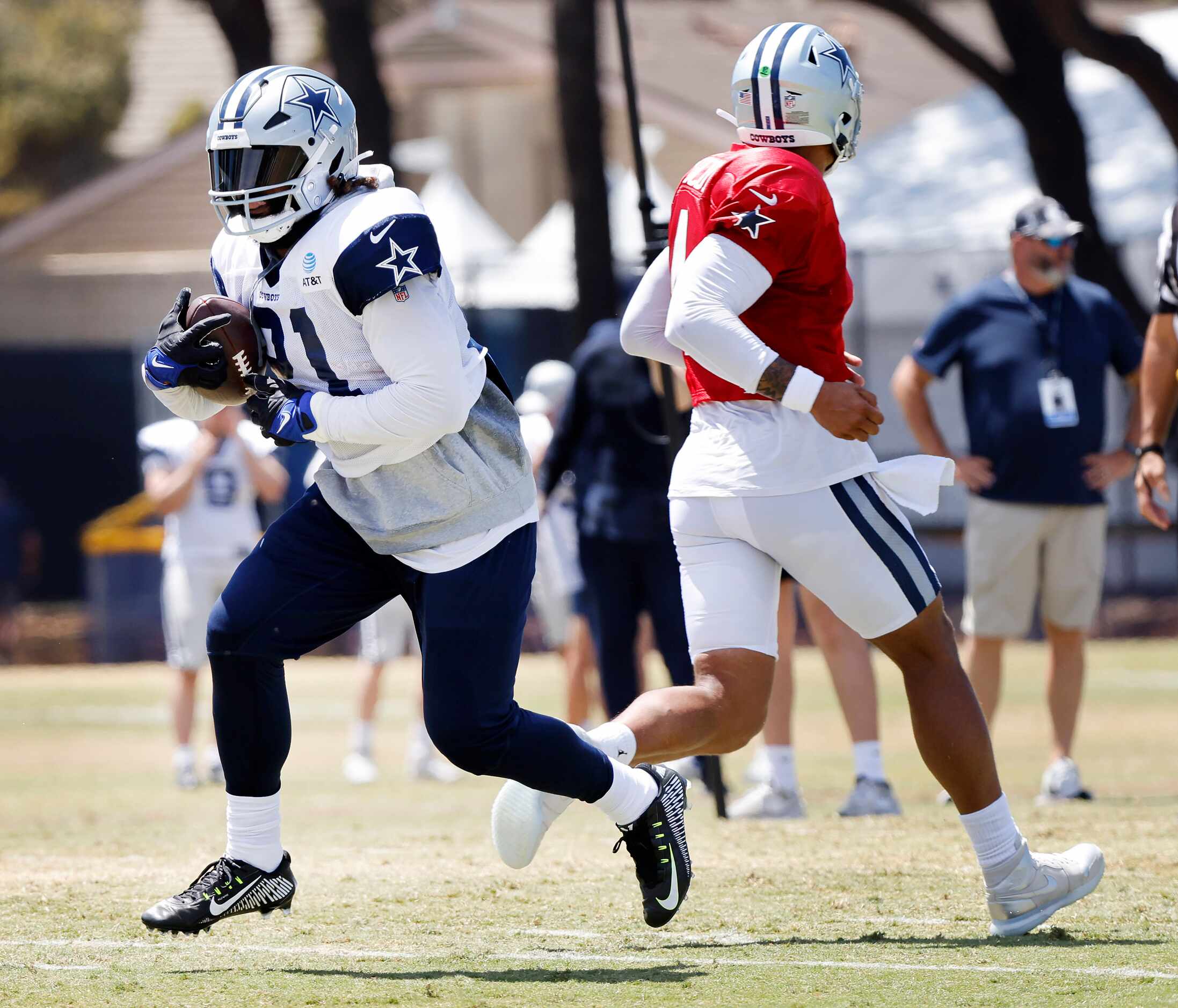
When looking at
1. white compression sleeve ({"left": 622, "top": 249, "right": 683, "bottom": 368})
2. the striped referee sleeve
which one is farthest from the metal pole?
white compression sleeve ({"left": 622, "top": 249, "right": 683, "bottom": 368})

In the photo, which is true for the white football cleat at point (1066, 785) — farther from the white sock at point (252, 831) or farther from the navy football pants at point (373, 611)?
the white sock at point (252, 831)

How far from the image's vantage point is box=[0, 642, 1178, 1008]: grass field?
4277mm

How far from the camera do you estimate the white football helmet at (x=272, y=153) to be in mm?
4551

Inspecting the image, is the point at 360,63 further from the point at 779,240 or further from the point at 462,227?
the point at 779,240

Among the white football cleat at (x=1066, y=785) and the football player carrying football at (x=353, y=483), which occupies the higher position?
the football player carrying football at (x=353, y=483)

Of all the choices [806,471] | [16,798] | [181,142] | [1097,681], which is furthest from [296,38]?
[806,471]

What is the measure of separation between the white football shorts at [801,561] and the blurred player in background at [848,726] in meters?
2.78

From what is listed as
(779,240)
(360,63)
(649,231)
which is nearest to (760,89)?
(779,240)

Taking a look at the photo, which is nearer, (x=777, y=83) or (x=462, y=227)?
(x=777, y=83)

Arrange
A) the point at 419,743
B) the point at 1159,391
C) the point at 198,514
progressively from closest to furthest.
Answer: the point at 1159,391 < the point at 419,743 < the point at 198,514

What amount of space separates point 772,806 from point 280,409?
3710 millimetres

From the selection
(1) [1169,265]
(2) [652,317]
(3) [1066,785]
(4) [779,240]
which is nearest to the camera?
(4) [779,240]

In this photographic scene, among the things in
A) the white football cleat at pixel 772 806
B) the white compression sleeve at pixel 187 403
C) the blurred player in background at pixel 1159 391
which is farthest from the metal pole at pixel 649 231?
the white compression sleeve at pixel 187 403

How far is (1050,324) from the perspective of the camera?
328 inches
